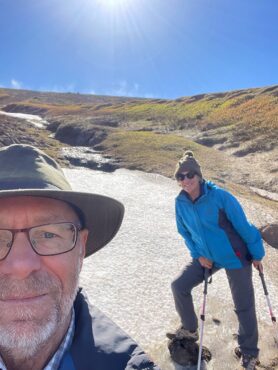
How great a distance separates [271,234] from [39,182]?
11.2 metres

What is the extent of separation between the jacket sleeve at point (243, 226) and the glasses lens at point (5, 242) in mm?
3436

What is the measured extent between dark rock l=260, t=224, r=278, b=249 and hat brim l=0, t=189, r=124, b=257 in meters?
10.2

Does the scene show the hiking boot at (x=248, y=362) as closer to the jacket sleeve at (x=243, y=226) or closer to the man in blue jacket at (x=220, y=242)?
the man in blue jacket at (x=220, y=242)

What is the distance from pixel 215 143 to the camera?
33812 mm

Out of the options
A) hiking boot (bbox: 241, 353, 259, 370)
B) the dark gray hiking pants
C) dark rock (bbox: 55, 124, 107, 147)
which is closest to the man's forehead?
the dark gray hiking pants

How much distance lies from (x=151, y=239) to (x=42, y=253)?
9996 mm

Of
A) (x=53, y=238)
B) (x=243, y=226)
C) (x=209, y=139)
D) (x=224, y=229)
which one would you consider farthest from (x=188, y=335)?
(x=209, y=139)

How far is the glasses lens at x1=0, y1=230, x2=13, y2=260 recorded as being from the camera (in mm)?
2358

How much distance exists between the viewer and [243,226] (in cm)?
523

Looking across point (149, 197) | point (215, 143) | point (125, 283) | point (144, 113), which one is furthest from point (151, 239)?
point (144, 113)

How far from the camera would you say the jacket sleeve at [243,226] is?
17.2 ft

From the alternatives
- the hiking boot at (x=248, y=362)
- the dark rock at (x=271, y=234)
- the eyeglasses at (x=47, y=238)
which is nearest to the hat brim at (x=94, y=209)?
the eyeglasses at (x=47, y=238)

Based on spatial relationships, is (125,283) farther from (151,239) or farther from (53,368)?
(53,368)

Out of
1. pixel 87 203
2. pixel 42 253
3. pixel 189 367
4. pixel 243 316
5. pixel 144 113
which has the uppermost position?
pixel 144 113
